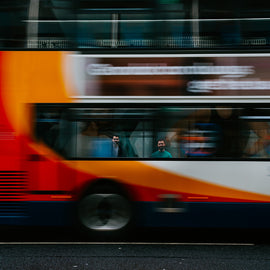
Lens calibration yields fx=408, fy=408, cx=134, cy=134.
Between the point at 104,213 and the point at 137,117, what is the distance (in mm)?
1656

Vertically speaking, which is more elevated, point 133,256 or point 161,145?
point 161,145

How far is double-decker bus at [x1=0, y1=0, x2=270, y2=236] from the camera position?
21.1 ft

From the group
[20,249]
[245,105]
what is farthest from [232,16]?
[20,249]

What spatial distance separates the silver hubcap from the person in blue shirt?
34.7 inches

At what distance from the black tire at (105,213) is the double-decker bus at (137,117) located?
0.02m

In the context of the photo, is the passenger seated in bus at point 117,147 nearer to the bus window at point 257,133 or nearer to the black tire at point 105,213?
the black tire at point 105,213

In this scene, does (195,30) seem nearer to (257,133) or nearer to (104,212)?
(257,133)

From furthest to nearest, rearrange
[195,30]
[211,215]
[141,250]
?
1. [195,30]
2. [211,215]
3. [141,250]

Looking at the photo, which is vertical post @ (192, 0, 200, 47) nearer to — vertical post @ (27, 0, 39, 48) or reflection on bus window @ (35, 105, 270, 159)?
reflection on bus window @ (35, 105, 270, 159)

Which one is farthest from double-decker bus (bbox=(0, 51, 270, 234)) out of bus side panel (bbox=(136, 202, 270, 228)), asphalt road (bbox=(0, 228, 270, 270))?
asphalt road (bbox=(0, 228, 270, 270))

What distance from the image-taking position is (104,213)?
6648 mm

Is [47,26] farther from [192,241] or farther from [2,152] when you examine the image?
[192,241]

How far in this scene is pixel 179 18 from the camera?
259 inches

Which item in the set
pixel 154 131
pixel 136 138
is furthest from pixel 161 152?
pixel 136 138
